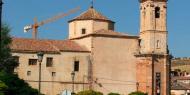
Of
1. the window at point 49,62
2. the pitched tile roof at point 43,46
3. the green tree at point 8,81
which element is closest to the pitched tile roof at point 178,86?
the pitched tile roof at point 43,46

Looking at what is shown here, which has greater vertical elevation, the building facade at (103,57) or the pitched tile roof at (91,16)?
the pitched tile roof at (91,16)

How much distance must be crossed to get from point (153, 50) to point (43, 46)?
12.0 meters

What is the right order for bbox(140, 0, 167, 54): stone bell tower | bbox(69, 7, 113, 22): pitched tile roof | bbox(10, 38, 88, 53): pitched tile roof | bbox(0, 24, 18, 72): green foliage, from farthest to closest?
1. bbox(69, 7, 113, 22): pitched tile roof
2. bbox(140, 0, 167, 54): stone bell tower
3. bbox(10, 38, 88, 53): pitched tile roof
4. bbox(0, 24, 18, 72): green foliage

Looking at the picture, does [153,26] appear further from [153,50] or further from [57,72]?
[57,72]

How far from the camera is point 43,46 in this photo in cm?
5709

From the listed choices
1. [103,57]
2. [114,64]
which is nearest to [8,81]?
[103,57]

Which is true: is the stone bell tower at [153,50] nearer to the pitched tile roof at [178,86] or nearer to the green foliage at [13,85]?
the green foliage at [13,85]

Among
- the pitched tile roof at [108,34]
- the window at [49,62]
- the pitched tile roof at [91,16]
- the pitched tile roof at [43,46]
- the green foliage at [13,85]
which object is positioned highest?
the pitched tile roof at [91,16]

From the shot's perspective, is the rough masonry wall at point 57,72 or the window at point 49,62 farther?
the window at point 49,62

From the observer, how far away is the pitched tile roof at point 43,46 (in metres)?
55.3

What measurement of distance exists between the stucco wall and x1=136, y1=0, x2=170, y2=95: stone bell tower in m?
0.98

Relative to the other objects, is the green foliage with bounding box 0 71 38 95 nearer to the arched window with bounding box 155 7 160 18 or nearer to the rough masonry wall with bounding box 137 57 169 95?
the rough masonry wall with bounding box 137 57 169 95

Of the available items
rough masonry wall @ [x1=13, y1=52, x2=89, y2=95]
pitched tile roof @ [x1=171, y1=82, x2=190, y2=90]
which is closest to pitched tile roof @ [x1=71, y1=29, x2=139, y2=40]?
rough masonry wall @ [x1=13, y1=52, x2=89, y2=95]

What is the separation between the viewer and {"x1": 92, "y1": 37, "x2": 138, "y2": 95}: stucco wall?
57.0m
